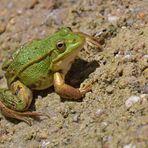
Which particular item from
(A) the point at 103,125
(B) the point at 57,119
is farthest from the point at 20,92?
(A) the point at 103,125

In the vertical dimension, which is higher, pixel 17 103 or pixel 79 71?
pixel 17 103

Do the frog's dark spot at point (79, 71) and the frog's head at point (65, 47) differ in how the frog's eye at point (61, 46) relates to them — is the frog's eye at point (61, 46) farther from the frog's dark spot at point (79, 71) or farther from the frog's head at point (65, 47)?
the frog's dark spot at point (79, 71)

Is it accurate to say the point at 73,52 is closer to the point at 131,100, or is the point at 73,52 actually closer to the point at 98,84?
the point at 98,84

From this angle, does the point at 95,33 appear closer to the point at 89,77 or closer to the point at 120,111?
the point at 89,77

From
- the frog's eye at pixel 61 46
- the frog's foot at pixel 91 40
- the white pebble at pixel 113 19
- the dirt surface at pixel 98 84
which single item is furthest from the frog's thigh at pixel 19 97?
the white pebble at pixel 113 19

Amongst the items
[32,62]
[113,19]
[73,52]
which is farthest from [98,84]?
[113,19]
